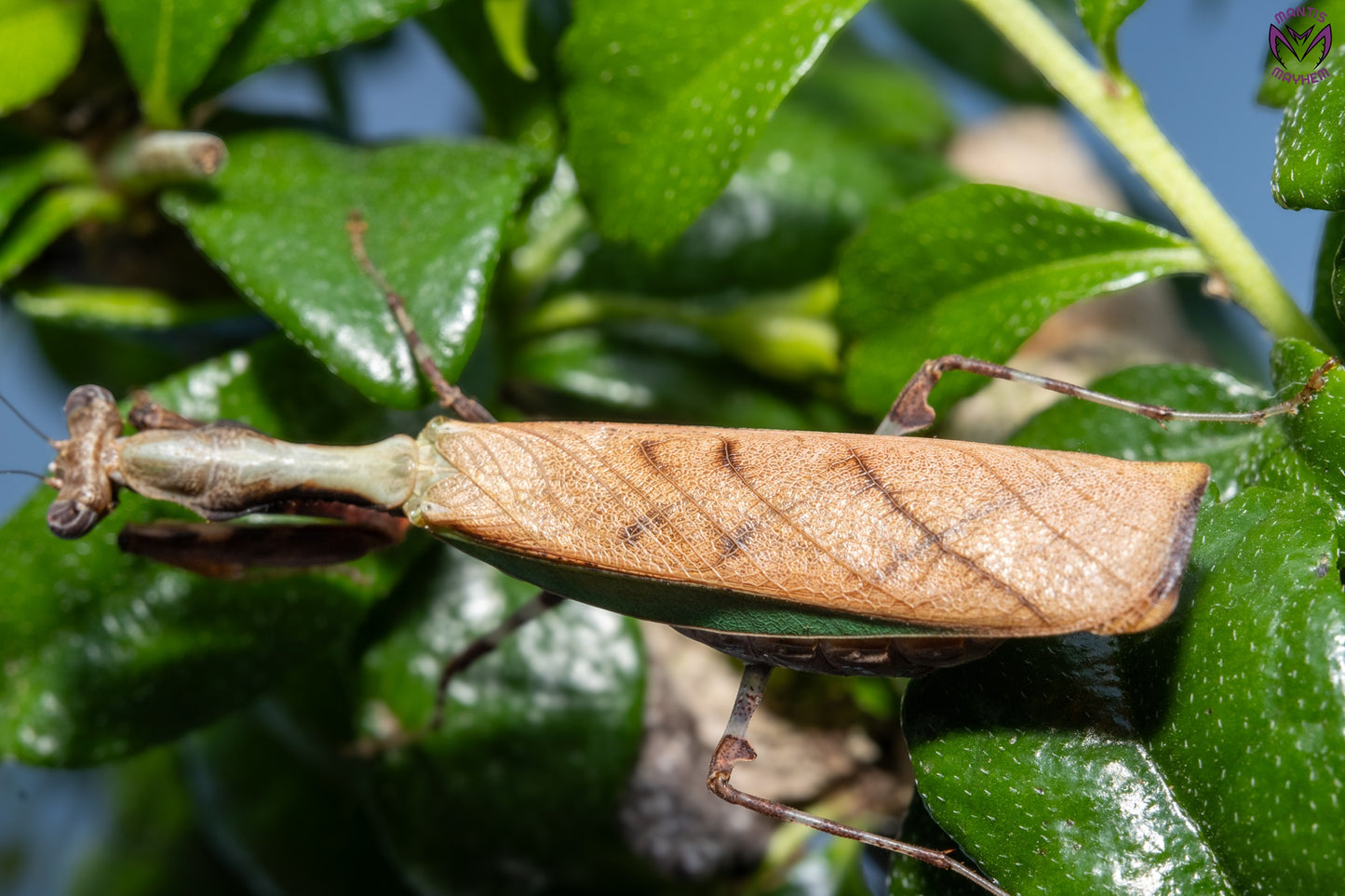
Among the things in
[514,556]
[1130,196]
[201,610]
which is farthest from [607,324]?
[1130,196]

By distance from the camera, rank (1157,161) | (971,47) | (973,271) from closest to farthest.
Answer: (1157,161), (973,271), (971,47)

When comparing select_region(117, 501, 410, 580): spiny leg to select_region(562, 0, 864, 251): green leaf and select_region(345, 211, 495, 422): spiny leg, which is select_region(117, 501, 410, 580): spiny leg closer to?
select_region(345, 211, 495, 422): spiny leg

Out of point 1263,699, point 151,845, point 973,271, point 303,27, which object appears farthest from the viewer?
point 151,845

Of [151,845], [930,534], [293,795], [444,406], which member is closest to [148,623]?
[444,406]

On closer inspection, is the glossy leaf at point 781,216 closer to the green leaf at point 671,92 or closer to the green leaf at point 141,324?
the green leaf at point 671,92

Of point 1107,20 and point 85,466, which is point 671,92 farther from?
point 85,466

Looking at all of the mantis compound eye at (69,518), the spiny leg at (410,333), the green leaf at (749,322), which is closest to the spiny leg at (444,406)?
the spiny leg at (410,333)
